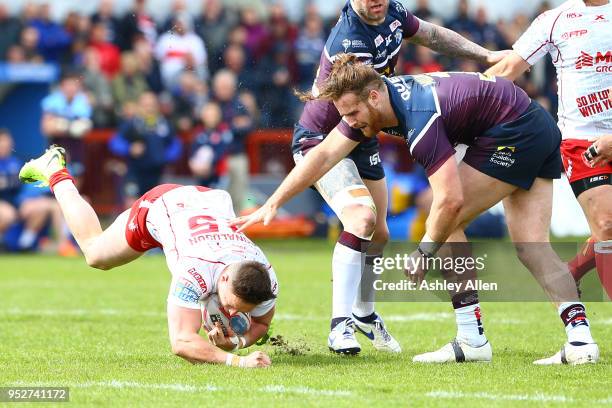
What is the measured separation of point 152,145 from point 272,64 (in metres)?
2.85

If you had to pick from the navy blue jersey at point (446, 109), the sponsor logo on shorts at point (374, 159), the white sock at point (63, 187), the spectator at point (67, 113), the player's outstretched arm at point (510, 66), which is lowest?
the white sock at point (63, 187)

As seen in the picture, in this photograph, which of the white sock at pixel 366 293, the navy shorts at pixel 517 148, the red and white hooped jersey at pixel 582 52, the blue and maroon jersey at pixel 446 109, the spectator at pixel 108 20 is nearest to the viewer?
the blue and maroon jersey at pixel 446 109

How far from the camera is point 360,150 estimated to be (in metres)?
8.69

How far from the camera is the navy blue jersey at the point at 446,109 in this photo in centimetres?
696

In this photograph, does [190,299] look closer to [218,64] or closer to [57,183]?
[57,183]

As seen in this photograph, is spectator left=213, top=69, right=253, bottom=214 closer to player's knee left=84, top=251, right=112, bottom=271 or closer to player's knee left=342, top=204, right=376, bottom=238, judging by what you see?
player's knee left=84, top=251, right=112, bottom=271

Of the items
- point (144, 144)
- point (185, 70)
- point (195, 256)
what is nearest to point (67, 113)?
point (144, 144)

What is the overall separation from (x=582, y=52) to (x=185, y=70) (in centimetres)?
1164

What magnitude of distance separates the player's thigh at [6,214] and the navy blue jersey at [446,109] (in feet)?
38.4

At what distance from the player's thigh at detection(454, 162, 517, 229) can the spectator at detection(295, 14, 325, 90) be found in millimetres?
12655

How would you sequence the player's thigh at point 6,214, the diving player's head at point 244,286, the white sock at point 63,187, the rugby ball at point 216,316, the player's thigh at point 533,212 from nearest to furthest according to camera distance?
the diving player's head at point 244,286, the rugby ball at point 216,316, the player's thigh at point 533,212, the white sock at point 63,187, the player's thigh at point 6,214

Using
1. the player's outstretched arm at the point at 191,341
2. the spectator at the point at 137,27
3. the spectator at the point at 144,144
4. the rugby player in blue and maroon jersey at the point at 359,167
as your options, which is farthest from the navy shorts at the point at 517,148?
the spectator at the point at 137,27

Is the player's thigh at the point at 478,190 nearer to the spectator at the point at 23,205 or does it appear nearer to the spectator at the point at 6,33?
the spectator at the point at 23,205

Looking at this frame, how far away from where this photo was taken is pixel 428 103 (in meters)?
7.14
